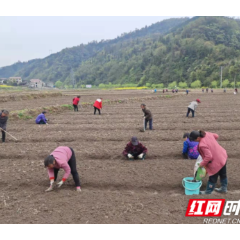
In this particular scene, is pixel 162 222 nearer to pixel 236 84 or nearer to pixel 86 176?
pixel 86 176

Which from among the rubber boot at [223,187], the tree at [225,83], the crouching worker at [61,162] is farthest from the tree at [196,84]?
the crouching worker at [61,162]

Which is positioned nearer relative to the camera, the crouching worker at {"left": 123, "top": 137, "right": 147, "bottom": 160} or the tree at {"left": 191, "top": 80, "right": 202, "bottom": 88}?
the crouching worker at {"left": 123, "top": 137, "right": 147, "bottom": 160}

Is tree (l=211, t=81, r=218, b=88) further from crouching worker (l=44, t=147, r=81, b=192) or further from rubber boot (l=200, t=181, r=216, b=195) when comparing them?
crouching worker (l=44, t=147, r=81, b=192)

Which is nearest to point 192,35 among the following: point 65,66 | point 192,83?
point 192,83

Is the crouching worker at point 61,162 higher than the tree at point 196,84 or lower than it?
lower

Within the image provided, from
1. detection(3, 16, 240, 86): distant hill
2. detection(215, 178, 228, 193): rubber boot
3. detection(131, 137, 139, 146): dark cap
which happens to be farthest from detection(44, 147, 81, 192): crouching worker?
detection(3, 16, 240, 86): distant hill

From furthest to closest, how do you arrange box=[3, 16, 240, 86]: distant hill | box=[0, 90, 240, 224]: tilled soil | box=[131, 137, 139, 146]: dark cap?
box=[3, 16, 240, 86]: distant hill < box=[131, 137, 139, 146]: dark cap < box=[0, 90, 240, 224]: tilled soil

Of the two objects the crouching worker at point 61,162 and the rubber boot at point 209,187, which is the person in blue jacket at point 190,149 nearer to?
the rubber boot at point 209,187

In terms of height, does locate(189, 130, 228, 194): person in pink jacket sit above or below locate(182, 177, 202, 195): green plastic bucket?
above

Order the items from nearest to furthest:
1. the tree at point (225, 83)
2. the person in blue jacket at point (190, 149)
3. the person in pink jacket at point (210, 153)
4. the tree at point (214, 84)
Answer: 1. the person in pink jacket at point (210, 153)
2. the person in blue jacket at point (190, 149)
3. the tree at point (225, 83)
4. the tree at point (214, 84)

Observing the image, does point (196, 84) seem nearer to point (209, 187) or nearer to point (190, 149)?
point (190, 149)

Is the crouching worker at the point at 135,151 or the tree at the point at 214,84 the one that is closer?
the crouching worker at the point at 135,151

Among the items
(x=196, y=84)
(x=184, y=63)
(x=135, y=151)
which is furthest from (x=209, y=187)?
(x=184, y=63)

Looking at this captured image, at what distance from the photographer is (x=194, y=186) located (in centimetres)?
543
